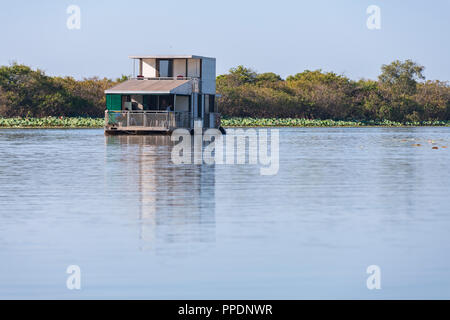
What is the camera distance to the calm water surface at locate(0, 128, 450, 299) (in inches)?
363

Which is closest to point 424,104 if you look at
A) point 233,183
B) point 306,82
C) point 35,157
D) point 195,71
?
point 306,82

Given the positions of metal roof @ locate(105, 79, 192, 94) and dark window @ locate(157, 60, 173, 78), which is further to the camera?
dark window @ locate(157, 60, 173, 78)

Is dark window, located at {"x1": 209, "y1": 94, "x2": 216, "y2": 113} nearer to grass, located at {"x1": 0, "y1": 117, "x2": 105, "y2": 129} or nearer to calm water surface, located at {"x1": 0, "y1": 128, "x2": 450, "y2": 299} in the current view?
grass, located at {"x1": 0, "y1": 117, "x2": 105, "y2": 129}

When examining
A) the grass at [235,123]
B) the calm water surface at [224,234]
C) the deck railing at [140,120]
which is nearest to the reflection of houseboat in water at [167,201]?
the calm water surface at [224,234]

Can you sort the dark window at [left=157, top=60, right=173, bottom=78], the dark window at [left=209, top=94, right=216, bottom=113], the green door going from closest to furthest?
the green door → the dark window at [left=157, top=60, right=173, bottom=78] → the dark window at [left=209, top=94, right=216, bottom=113]

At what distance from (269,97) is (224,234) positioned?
74.1 meters

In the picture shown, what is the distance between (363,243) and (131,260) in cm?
309

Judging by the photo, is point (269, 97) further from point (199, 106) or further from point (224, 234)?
point (224, 234)

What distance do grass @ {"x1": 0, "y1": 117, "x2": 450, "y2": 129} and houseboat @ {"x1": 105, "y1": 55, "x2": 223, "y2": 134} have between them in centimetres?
1389

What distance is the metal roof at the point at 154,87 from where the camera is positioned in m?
51.3

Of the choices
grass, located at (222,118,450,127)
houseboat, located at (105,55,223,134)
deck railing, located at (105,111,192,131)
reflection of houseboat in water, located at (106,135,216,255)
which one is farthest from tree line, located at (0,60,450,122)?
reflection of houseboat in water, located at (106,135,216,255)

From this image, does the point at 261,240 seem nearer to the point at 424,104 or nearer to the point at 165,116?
the point at 165,116

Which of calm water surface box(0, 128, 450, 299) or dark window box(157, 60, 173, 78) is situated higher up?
dark window box(157, 60, 173, 78)

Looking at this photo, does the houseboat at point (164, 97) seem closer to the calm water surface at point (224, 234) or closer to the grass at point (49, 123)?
the grass at point (49, 123)
